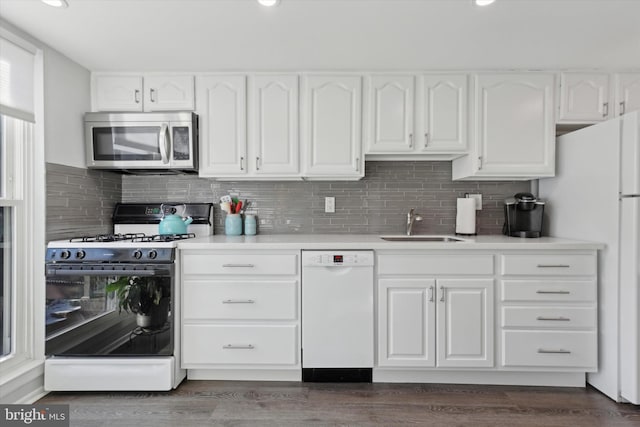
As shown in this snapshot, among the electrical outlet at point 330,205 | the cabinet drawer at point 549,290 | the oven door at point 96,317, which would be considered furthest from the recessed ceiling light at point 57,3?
the cabinet drawer at point 549,290

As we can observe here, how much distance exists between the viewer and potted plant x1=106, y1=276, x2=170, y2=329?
2.13 metres

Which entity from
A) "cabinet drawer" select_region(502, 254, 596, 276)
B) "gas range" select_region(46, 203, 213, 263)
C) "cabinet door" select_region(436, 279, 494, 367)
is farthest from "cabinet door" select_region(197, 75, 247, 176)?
"cabinet drawer" select_region(502, 254, 596, 276)

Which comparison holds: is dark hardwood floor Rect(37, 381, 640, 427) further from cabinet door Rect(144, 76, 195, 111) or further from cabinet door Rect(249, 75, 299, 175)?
cabinet door Rect(144, 76, 195, 111)

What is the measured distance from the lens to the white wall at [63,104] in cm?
219

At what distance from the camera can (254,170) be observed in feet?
8.51

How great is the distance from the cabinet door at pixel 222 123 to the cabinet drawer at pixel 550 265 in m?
1.91

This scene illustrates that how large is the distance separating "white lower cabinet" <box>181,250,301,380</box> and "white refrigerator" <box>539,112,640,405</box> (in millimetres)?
1860

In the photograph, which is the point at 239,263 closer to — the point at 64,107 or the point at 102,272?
the point at 102,272

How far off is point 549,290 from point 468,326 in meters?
0.54

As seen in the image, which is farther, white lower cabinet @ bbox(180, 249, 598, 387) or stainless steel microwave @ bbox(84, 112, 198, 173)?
stainless steel microwave @ bbox(84, 112, 198, 173)

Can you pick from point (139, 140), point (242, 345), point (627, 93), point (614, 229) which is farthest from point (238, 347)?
point (627, 93)

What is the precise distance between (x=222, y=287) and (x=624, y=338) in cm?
238

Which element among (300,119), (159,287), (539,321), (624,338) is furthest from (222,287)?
(624,338)

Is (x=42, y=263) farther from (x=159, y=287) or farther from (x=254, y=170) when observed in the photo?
(x=254, y=170)
